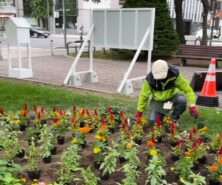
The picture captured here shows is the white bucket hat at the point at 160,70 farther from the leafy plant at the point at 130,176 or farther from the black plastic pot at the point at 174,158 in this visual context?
the leafy plant at the point at 130,176

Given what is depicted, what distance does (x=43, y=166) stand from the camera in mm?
3547

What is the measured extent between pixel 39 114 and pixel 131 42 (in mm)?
4276

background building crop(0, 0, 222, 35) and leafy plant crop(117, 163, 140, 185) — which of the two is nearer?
leafy plant crop(117, 163, 140, 185)

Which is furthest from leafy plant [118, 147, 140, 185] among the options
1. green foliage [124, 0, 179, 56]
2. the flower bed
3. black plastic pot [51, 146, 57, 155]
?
→ green foliage [124, 0, 179, 56]

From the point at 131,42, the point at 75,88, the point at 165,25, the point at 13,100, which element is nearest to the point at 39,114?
the point at 13,100

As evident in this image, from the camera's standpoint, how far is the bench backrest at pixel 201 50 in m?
13.0

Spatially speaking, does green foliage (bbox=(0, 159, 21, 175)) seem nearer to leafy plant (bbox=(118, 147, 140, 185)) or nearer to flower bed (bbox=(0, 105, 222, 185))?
flower bed (bbox=(0, 105, 222, 185))

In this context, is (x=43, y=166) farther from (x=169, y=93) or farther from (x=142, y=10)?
(x=142, y=10)

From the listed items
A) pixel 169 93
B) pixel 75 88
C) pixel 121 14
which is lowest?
pixel 75 88

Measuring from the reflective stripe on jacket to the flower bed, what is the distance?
1.14 ft

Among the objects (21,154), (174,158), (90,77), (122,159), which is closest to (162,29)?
(90,77)

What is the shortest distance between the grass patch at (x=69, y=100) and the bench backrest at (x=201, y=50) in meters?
6.80

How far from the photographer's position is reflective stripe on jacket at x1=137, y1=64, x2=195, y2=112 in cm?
436

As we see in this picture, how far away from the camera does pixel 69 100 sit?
671cm
